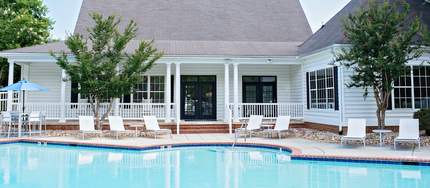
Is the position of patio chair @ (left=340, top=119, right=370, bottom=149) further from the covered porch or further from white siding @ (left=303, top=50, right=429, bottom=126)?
the covered porch

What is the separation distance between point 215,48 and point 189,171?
8677 mm

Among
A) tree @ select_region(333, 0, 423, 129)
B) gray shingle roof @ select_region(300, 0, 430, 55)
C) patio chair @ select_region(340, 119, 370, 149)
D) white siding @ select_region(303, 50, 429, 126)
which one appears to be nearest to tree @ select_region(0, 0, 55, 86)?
gray shingle roof @ select_region(300, 0, 430, 55)

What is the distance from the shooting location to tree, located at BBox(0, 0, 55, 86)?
20.3m

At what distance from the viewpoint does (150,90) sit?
15.8 m

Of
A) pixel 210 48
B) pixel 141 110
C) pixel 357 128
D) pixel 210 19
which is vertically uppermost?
pixel 210 19

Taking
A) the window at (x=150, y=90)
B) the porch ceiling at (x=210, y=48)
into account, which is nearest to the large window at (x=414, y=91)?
the porch ceiling at (x=210, y=48)

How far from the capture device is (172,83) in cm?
1566

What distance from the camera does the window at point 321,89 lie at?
41.2 ft

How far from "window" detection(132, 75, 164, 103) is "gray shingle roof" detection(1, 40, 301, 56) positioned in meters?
1.72

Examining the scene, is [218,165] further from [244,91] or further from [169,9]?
Answer: [169,9]

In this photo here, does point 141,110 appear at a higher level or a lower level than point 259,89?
lower

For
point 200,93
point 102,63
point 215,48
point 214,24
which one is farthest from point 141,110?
point 214,24

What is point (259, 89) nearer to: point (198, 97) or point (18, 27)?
point (198, 97)

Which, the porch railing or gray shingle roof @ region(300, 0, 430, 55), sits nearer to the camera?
gray shingle roof @ region(300, 0, 430, 55)
